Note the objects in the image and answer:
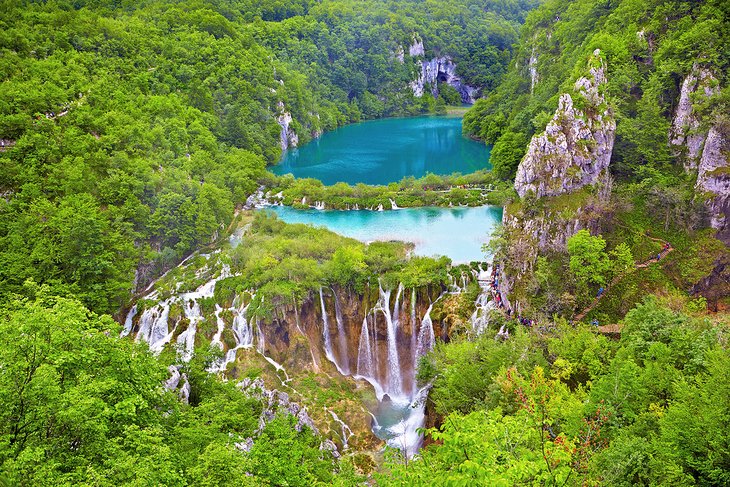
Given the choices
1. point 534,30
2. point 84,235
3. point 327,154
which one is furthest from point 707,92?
point 327,154

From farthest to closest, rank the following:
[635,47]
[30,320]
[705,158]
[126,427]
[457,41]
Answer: [457,41], [635,47], [705,158], [30,320], [126,427]

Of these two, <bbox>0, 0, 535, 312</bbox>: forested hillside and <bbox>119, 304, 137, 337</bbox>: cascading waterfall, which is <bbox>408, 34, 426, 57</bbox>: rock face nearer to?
<bbox>0, 0, 535, 312</bbox>: forested hillside

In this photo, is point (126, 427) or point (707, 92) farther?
point (707, 92)

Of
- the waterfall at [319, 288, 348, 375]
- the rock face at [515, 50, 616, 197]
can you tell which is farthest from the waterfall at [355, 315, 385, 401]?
the rock face at [515, 50, 616, 197]

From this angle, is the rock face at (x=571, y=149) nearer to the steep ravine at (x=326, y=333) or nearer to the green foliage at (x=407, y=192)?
the steep ravine at (x=326, y=333)

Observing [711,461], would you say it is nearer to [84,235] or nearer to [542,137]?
[542,137]

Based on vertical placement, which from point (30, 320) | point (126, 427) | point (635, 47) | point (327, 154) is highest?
point (635, 47)

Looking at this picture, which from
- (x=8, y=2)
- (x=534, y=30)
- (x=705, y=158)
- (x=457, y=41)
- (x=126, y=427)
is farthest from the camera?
(x=457, y=41)
